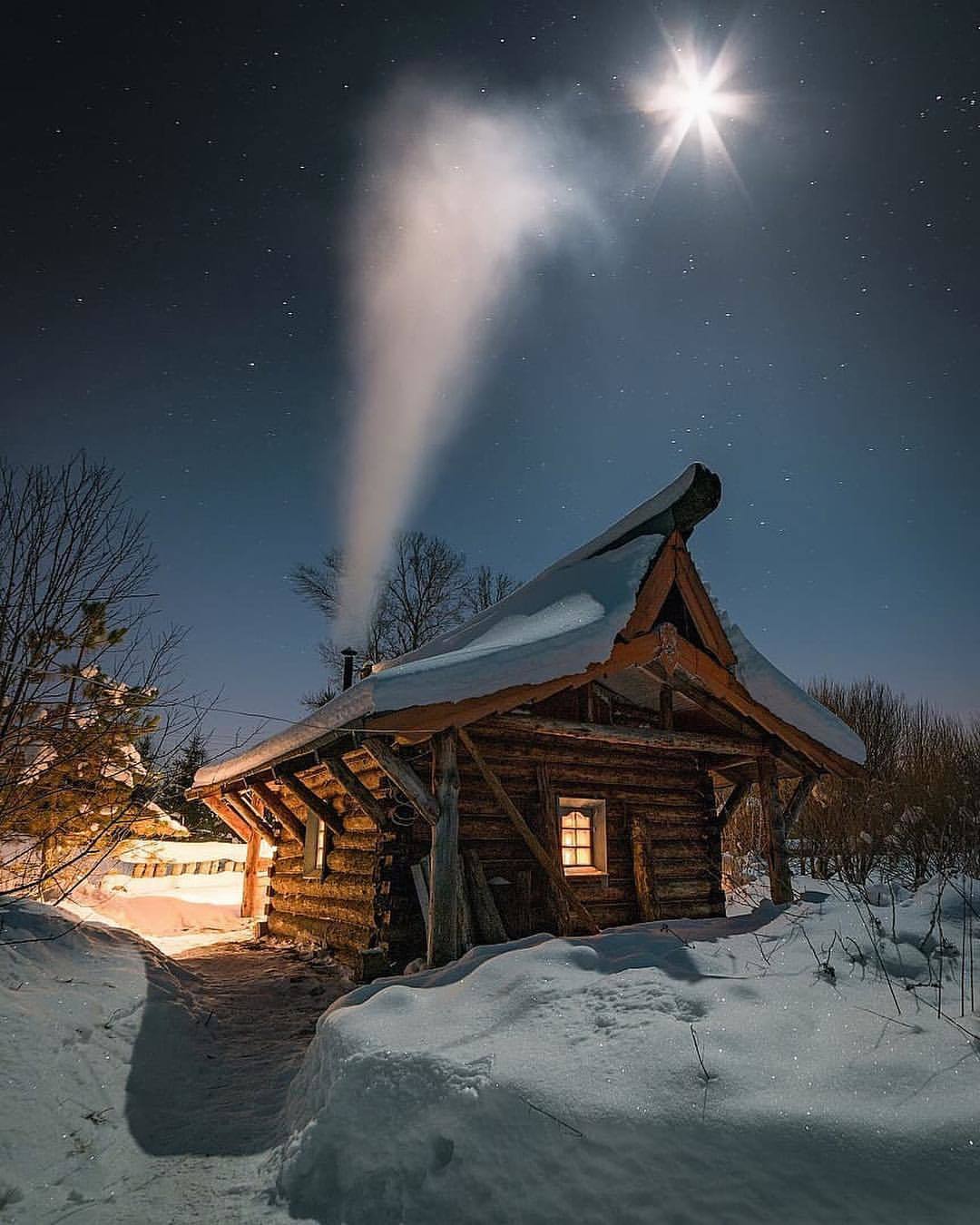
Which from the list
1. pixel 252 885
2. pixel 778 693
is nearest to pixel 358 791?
pixel 778 693

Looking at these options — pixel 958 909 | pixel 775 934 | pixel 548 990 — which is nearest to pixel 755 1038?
pixel 548 990

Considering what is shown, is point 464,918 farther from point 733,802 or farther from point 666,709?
point 733,802

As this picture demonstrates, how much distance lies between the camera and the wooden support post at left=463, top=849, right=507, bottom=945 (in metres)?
7.85

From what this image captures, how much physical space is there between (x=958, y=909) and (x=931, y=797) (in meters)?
11.0

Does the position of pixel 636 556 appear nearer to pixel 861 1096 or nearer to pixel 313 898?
pixel 861 1096

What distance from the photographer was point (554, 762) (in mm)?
9758

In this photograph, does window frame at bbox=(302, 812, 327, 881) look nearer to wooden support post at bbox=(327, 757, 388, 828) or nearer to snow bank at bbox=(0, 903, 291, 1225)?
wooden support post at bbox=(327, 757, 388, 828)

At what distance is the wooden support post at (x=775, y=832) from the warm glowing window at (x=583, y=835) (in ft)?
7.46

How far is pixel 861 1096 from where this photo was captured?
2.62 metres

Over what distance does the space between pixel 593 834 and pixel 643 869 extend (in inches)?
33.5

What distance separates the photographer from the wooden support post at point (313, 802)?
1031 centimetres

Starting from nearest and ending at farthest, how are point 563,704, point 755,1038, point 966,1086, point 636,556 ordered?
point 966,1086 → point 755,1038 → point 636,556 → point 563,704

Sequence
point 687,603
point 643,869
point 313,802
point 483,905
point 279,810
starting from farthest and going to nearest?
point 279,810, point 313,802, point 643,869, point 687,603, point 483,905

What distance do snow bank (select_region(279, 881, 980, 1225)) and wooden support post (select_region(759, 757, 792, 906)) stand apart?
519cm
